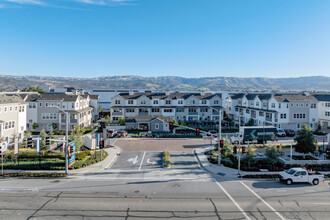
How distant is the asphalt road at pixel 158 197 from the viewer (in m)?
16.9

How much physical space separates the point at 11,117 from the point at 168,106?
39.3 metres

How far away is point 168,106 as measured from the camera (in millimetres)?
68875

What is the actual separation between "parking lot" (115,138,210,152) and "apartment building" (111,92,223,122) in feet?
60.1

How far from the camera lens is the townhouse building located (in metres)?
67.0

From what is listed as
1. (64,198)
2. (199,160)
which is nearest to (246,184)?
(199,160)

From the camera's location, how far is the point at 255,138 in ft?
148

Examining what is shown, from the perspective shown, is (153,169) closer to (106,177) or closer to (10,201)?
(106,177)

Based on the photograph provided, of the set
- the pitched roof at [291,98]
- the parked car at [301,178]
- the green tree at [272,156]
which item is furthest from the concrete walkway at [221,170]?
the pitched roof at [291,98]

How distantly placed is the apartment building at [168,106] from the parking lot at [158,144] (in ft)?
60.1

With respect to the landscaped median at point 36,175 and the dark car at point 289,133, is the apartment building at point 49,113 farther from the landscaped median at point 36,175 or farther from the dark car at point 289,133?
the dark car at point 289,133

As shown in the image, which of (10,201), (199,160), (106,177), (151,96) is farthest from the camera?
(151,96)

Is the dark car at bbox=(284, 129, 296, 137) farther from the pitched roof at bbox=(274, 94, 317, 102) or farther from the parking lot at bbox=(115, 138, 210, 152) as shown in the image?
the parking lot at bbox=(115, 138, 210, 152)

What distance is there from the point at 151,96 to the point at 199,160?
3840 centimetres

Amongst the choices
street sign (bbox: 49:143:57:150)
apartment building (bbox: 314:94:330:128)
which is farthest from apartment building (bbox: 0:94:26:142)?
apartment building (bbox: 314:94:330:128)
